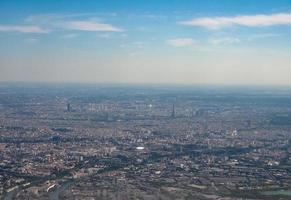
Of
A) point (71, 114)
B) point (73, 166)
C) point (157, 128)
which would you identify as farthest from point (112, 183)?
point (71, 114)

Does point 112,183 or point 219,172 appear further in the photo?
point 219,172

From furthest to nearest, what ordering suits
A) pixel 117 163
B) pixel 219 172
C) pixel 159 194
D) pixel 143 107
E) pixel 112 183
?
1. pixel 143 107
2. pixel 117 163
3. pixel 219 172
4. pixel 112 183
5. pixel 159 194

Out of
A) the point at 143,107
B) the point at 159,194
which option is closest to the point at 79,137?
the point at 159,194

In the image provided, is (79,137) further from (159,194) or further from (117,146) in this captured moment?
(159,194)

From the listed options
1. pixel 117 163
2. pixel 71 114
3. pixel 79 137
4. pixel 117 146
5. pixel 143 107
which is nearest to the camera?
pixel 117 163

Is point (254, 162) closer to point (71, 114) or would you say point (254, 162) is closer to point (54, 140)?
point (54, 140)

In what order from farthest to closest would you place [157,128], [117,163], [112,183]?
1. [157,128]
2. [117,163]
3. [112,183]

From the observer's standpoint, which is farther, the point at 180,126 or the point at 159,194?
the point at 180,126

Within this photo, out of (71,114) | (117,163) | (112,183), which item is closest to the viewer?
(112,183)
